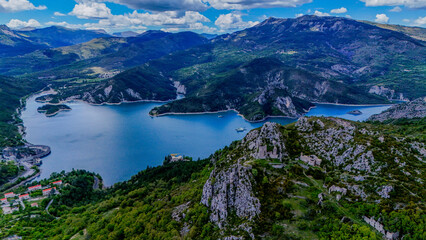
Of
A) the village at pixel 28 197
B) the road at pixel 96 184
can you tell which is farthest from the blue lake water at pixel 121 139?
the village at pixel 28 197

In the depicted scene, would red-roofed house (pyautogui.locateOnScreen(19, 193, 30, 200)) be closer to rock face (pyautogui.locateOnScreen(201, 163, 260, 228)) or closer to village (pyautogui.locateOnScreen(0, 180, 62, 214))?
village (pyautogui.locateOnScreen(0, 180, 62, 214))

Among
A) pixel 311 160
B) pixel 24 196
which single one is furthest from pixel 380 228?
pixel 24 196

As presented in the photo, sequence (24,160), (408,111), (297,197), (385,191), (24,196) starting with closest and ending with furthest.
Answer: (385,191)
(297,197)
(24,196)
(24,160)
(408,111)

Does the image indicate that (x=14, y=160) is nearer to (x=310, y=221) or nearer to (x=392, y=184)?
(x=310, y=221)

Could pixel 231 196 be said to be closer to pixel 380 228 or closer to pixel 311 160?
pixel 311 160

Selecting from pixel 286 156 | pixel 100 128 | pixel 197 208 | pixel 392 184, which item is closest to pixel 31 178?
pixel 100 128

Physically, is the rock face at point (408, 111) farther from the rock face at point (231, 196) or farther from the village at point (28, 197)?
the village at point (28, 197)

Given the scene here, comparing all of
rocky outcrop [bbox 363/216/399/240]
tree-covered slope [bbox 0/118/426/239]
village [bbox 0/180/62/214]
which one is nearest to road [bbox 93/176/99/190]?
village [bbox 0/180/62/214]
